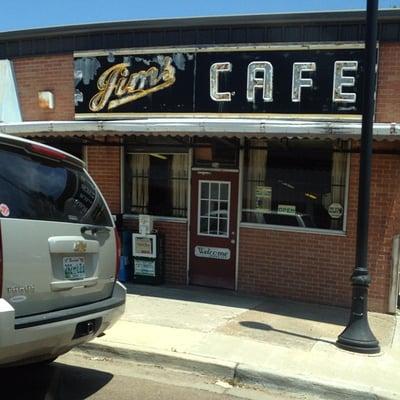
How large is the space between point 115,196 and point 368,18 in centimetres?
554

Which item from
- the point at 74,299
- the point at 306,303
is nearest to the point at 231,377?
the point at 74,299

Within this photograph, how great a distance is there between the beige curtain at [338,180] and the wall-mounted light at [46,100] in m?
5.26

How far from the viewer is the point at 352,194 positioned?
28.1 ft

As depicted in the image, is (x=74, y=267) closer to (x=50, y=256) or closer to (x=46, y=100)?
(x=50, y=256)

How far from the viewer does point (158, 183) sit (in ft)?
32.8

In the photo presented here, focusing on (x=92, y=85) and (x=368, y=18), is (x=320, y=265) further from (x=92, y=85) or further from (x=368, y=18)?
(x=92, y=85)

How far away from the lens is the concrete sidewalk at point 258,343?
17.9ft

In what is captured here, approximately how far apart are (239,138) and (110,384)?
493 centimetres

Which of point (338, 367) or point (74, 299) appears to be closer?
point (74, 299)

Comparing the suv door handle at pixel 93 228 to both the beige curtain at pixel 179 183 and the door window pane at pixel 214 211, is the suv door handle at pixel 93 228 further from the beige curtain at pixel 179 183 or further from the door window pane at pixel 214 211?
the beige curtain at pixel 179 183

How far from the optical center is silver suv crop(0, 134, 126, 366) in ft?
13.0

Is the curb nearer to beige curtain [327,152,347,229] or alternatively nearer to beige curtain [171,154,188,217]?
beige curtain [327,152,347,229]

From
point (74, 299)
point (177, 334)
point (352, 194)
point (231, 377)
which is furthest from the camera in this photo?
point (352, 194)

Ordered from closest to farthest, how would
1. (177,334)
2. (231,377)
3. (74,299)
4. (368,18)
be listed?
(74,299)
(231,377)
(368,18)
(177,334)
